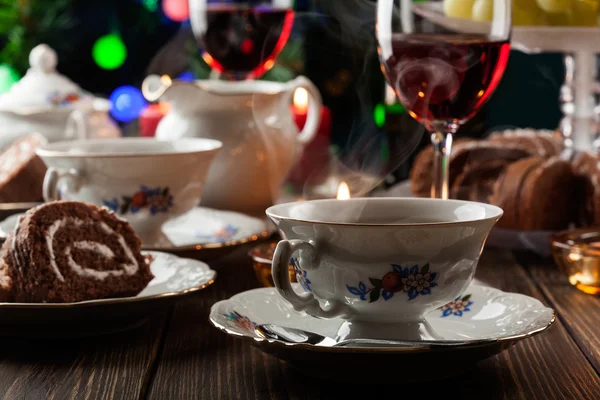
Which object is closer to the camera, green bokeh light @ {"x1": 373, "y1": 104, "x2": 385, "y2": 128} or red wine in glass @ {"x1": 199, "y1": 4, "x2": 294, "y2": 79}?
green bokeh light @ {"x1": 373, "y1": 104, "x2": 385, "y2": 128}

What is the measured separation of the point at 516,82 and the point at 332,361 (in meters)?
2.86

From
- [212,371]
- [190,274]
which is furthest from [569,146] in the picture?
A: [212,371]

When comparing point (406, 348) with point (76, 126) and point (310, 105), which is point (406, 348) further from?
point (76, 126)

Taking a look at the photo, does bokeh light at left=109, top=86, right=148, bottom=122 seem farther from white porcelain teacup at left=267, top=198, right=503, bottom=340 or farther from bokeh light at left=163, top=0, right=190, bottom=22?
white porcelain teacup at left=267, top=198, right=503, bottom=340

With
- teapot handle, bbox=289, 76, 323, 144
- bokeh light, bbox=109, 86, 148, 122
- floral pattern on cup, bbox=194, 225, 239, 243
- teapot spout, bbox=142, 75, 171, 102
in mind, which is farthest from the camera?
bokeh light, bbox=109, 86, 148, 122

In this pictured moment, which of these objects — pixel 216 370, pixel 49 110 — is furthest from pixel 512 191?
pixel 49 110

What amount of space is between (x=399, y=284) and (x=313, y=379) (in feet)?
0.38

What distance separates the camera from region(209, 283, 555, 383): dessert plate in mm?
677

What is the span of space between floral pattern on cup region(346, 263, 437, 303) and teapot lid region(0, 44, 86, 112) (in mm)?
1279

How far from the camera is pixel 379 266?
0.75 metres

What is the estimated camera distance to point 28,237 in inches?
33.8

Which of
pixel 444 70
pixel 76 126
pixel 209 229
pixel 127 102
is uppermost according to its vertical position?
pixel 444 70

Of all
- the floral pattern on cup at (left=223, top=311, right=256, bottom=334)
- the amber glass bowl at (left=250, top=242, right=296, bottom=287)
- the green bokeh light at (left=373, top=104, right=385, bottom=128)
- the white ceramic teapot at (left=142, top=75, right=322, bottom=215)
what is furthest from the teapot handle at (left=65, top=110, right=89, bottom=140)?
the floral pattern on cup at (left=223, top=311, right=256, bottom=334)

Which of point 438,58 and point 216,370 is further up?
point 438,58
